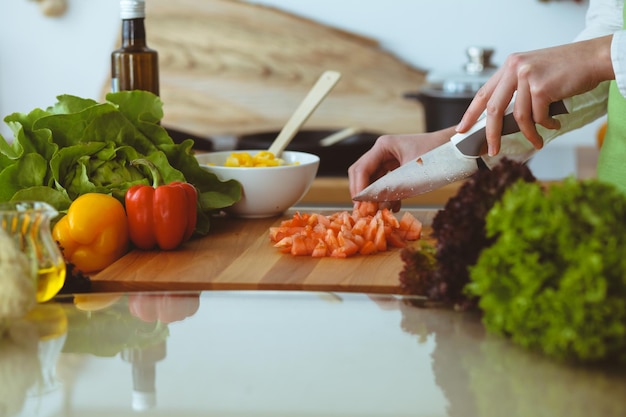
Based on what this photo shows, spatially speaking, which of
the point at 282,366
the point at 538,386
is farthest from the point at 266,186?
the point at 538,386

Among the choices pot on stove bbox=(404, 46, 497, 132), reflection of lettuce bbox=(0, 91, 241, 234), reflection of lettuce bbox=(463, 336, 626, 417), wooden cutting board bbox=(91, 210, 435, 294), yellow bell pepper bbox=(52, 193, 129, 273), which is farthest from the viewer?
pot on stove bbox=(404, 46, 497, 132)

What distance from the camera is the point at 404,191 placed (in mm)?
1590

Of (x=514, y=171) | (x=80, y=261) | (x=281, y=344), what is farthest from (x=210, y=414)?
(x=80, y=261)

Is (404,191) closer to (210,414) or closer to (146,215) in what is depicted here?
(146,215)

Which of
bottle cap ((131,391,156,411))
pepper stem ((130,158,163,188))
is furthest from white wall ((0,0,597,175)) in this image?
bottle cap ((131,391,156,411))

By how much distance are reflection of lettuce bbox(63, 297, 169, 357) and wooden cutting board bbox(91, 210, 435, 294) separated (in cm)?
20

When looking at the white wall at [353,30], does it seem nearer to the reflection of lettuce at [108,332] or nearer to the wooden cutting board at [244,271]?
the wooden cutting board at [244,271]

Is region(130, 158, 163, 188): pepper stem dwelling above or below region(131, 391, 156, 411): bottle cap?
above

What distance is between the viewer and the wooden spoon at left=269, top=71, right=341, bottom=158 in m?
1.84

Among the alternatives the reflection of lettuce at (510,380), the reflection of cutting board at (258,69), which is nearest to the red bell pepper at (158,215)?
the reflection of lettuce at (510,380)

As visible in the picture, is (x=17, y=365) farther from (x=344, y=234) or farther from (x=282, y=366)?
(x=344, y=234)

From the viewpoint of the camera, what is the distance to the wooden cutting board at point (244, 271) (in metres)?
1.26

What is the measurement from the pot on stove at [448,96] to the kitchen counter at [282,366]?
1462mm

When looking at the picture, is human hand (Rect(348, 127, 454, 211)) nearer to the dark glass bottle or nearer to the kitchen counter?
the dark glass bottle
